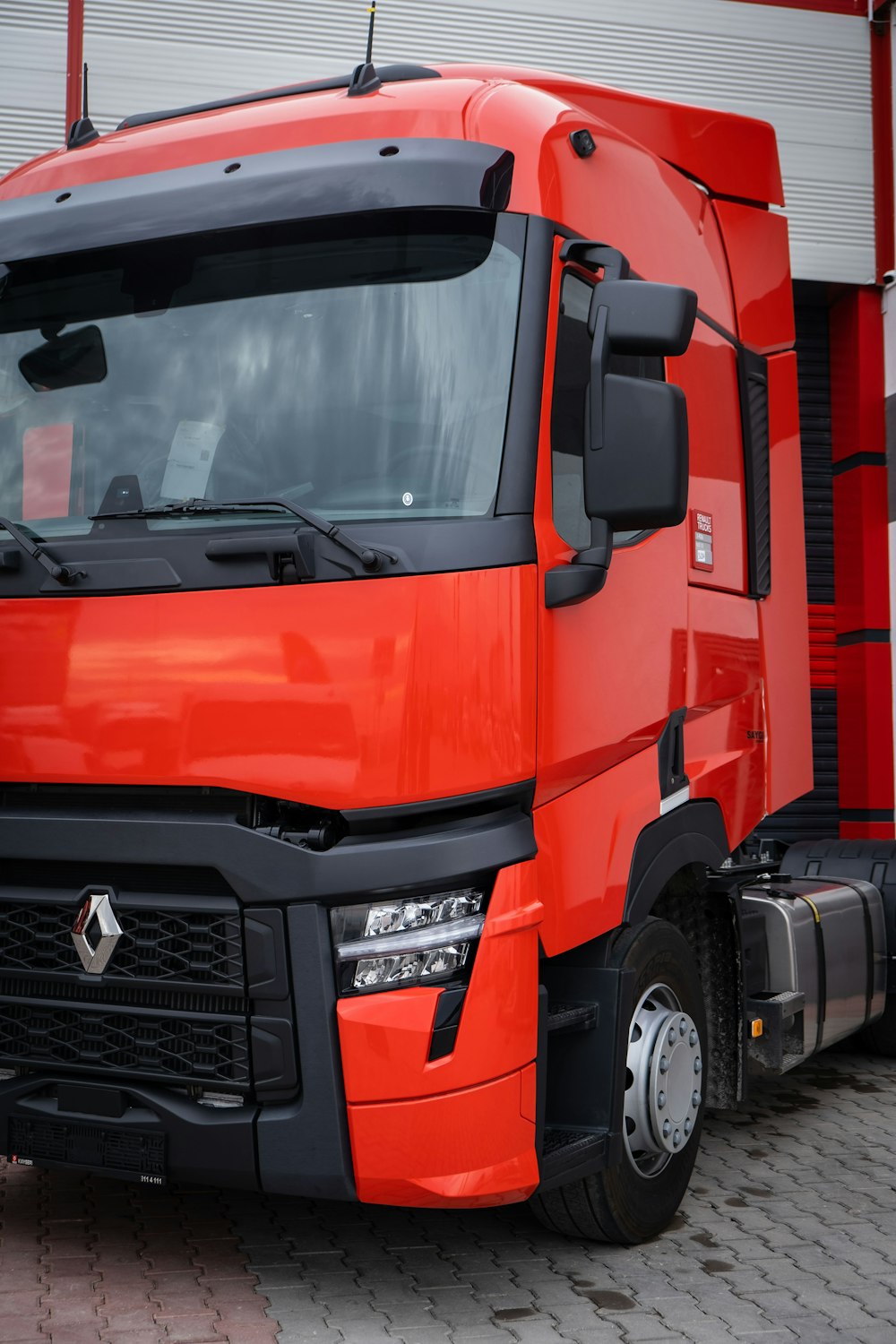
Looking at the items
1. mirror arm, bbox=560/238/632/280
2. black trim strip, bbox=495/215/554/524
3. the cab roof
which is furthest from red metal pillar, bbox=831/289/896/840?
black trim strip, bbox=495/215/554/524

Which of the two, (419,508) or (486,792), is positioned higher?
(419,508)

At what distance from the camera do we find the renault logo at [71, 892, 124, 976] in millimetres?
3623

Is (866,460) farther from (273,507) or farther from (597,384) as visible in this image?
(273,507)

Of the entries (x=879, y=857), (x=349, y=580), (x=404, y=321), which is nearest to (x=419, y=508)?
(x=349, y=580)

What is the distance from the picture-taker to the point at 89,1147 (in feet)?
12.1

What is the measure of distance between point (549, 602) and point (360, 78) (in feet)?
5.14

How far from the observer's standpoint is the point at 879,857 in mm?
7277

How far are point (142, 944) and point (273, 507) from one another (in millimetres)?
1113

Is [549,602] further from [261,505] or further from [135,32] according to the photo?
[135,32]

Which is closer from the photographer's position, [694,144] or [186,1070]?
[186,1070]

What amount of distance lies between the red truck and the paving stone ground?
287 millimetres

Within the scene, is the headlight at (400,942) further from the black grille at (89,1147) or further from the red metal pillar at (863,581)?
the red metal pillar at (863,581)

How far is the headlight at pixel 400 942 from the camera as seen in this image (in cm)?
341

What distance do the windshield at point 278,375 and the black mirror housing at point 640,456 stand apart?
267mm
